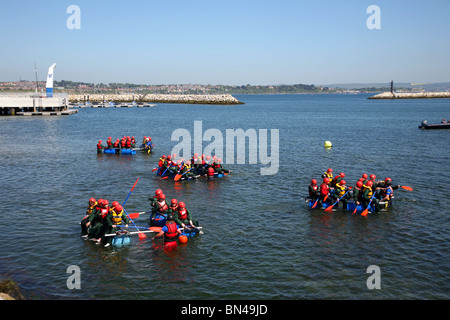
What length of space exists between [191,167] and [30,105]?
89695mm

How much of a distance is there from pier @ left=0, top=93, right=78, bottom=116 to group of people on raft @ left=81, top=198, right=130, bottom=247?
99279 mm

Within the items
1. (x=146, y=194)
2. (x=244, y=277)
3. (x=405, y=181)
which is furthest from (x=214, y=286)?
(x=405, y=181)

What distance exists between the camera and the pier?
105 m

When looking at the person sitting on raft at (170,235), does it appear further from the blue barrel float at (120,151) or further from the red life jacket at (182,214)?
the blue barrel float at (120,151)

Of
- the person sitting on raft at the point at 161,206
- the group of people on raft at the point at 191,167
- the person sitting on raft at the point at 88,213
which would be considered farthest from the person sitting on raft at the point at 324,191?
the person sitting on raft at the point at 88,213

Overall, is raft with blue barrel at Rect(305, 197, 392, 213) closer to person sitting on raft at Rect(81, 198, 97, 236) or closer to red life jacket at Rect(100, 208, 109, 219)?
red life jacket at Rect(100, 208, 109, 219)

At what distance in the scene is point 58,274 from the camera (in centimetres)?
1812

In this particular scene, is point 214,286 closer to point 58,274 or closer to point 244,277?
point 244,277

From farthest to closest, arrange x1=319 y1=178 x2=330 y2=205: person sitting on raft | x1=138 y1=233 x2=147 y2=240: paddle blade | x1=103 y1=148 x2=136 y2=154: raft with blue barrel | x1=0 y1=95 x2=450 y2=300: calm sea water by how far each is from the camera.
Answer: x1=103 y1=148 x2=136 y2=154: raft with blue barrel → x1=319 y1=178 x2=330 y2=205: person sitting on raft → x1=138 y1=233 x2=147 y2=240: paddle blade → x1=0 y1=95 x2=450 y2=300: calm sea water

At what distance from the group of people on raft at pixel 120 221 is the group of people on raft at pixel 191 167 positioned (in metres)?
12.9

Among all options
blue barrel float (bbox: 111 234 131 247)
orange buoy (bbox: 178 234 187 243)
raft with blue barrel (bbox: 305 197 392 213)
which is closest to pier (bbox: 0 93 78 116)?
blue barrel float (bbox: 111 234 131 247)

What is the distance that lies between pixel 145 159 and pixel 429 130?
198ft

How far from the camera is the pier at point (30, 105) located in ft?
345

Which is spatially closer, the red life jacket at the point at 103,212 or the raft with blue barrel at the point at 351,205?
the red life jacket at the point at 103,212
